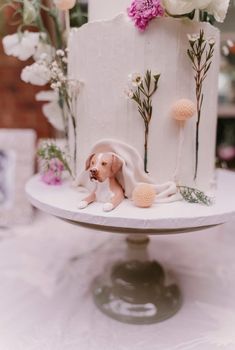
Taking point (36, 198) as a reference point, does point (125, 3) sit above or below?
above

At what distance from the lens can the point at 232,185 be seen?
815 mm

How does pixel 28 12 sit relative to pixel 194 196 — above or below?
above

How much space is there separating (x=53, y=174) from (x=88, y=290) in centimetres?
32

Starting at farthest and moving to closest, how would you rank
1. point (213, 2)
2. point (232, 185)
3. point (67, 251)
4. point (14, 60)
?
point (14, 60)
point (67, 251)
point (232, 185)
point (213, 2)

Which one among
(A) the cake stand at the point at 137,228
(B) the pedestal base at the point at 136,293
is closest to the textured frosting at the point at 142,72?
(A) the cake stand at the point at 137,228

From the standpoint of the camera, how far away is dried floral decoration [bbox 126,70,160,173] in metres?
0.65

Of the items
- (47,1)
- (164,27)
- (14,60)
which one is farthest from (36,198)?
(14,60)

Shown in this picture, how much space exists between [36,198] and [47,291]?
11.9 inches

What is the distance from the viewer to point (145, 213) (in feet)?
2.03

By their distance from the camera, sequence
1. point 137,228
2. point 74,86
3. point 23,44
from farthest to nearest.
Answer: point 23,44 < point 74,86 < point 137,228

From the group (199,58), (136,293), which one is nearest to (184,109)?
(199,58)

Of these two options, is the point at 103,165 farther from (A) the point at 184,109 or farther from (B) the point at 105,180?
(A) the point at 184,109

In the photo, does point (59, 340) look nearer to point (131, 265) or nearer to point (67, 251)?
point (131, 265)

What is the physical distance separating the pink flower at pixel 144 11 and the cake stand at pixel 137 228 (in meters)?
0.35
